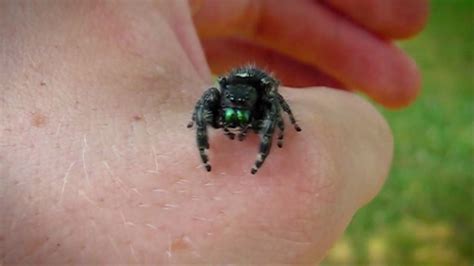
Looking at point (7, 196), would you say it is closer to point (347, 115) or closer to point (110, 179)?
point (110, 179)

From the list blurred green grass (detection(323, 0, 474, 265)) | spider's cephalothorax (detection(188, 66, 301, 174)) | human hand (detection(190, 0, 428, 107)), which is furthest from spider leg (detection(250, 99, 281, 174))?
blurred green grass (detection(323, 0, 474, 265))

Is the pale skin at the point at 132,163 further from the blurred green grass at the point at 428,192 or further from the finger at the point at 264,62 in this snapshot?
the blurred green grass at the point at 428,192

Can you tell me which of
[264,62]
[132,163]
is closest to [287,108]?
[132,163]

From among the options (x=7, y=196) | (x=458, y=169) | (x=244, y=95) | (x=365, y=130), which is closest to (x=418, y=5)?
(x=365, y=130)

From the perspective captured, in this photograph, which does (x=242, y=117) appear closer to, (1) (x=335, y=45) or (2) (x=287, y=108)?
(2) (x=287, y=108)

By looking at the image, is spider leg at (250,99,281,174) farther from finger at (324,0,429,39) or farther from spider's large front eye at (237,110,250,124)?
finger at (324,0,429,39)
